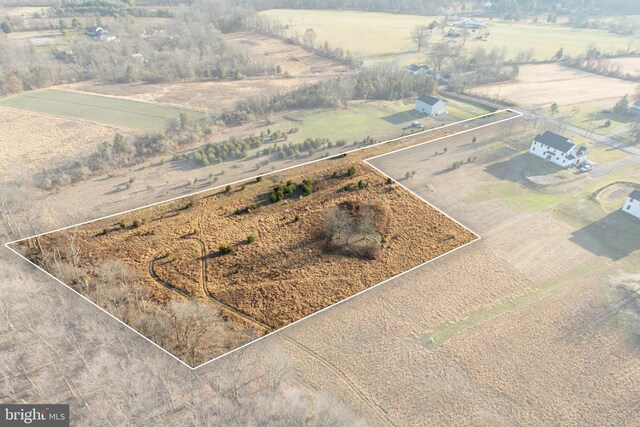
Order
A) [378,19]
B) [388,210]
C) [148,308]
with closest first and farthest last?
1. [148,308]
2. [388,210]
3. [378,19]

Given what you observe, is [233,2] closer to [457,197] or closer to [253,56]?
[253,56]

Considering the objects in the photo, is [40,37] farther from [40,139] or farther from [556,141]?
[556,141]

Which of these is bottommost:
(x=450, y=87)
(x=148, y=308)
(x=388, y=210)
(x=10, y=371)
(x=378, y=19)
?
(x=10, y=371)

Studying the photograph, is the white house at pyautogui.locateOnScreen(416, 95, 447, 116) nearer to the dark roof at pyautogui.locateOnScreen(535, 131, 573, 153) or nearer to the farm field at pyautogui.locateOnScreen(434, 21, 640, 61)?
the dark roof at pyautogui.locateOnScreen(535, 131, 573, 153)

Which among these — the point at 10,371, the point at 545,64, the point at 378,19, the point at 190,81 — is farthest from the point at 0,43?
the point at 545,64

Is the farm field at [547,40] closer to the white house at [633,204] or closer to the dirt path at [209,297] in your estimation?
the white house at [633,204]

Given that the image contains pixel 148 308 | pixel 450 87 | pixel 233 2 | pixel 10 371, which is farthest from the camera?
pixel 233 2

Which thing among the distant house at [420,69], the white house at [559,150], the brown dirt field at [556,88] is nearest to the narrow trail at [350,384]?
the white house at [559,150]
